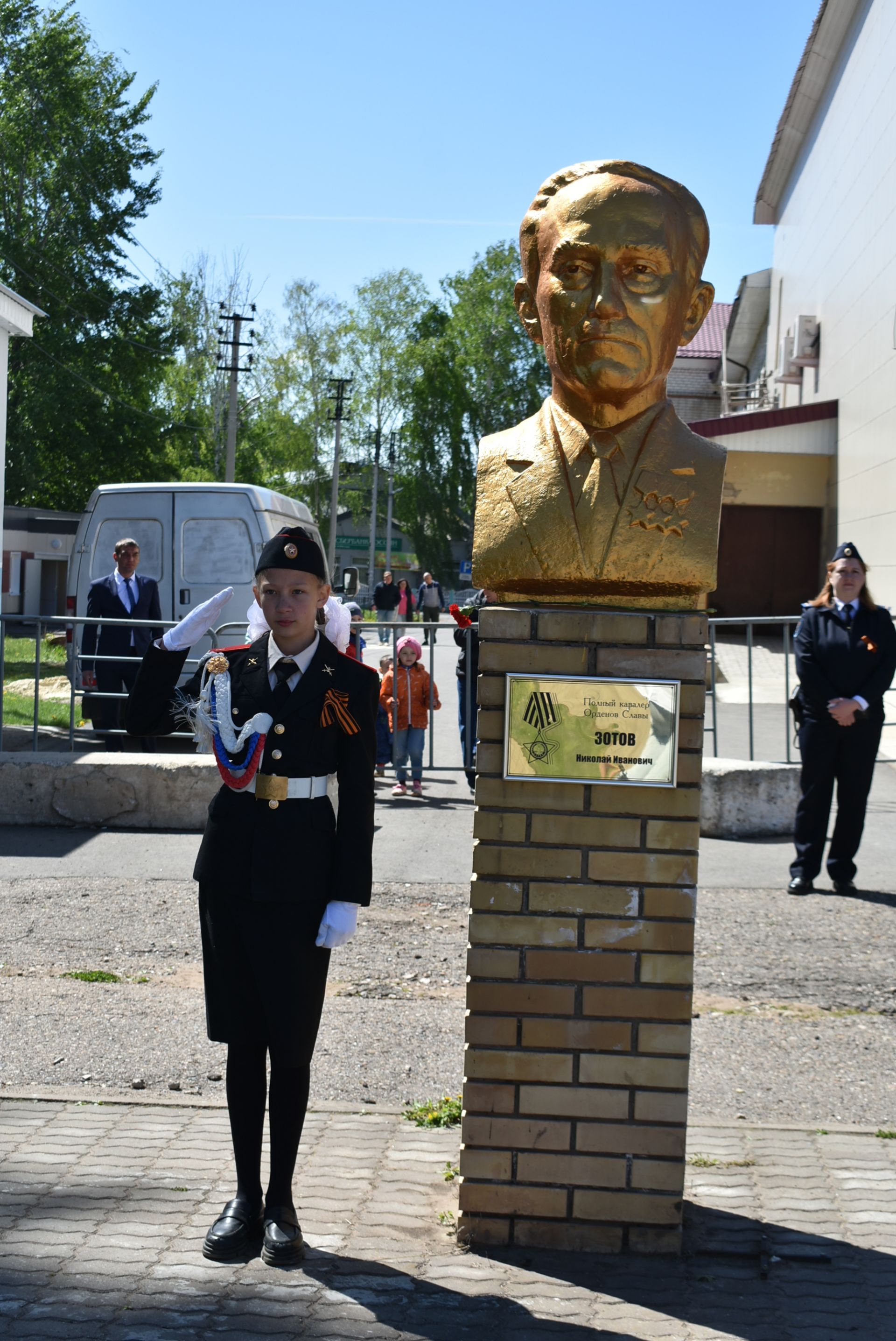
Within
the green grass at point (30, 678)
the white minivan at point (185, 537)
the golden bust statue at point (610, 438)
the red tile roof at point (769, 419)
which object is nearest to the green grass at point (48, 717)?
the green grass at point (30, 678)

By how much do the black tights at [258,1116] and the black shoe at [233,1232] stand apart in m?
0.03

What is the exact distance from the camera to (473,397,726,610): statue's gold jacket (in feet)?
10.9

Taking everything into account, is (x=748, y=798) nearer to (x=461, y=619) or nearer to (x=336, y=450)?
(x=461, y=619)

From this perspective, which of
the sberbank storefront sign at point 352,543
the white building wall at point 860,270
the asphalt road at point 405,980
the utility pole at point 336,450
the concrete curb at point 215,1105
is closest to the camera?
the concrete curb at point 215,1105

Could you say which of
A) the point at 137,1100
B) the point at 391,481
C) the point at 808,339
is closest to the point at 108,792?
the point at 137,1100

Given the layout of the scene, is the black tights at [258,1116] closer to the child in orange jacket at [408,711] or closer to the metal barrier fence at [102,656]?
the metal barrier fence at [102,656]

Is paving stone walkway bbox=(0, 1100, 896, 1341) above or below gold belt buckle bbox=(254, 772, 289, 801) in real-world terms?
below

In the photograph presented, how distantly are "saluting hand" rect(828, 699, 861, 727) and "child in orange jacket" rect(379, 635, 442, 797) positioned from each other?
357 cm

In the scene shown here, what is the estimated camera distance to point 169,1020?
16.9 feet

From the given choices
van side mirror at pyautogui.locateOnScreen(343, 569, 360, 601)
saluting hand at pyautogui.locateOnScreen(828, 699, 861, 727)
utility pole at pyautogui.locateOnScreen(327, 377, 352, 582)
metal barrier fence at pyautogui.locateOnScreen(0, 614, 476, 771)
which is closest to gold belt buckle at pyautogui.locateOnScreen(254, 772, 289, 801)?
saluting hand at pyautogui.locateOnScreen(828, 699, 861, 727)

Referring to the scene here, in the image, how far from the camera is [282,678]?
139 inches

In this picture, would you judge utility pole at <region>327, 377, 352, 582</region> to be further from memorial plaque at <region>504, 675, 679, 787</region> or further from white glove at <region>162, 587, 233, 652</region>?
memorial plaque at <region>504, 675, 679, 787</region>

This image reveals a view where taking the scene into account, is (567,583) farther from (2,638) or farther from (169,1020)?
(2,638)

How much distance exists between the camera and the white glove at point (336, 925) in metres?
3.32
